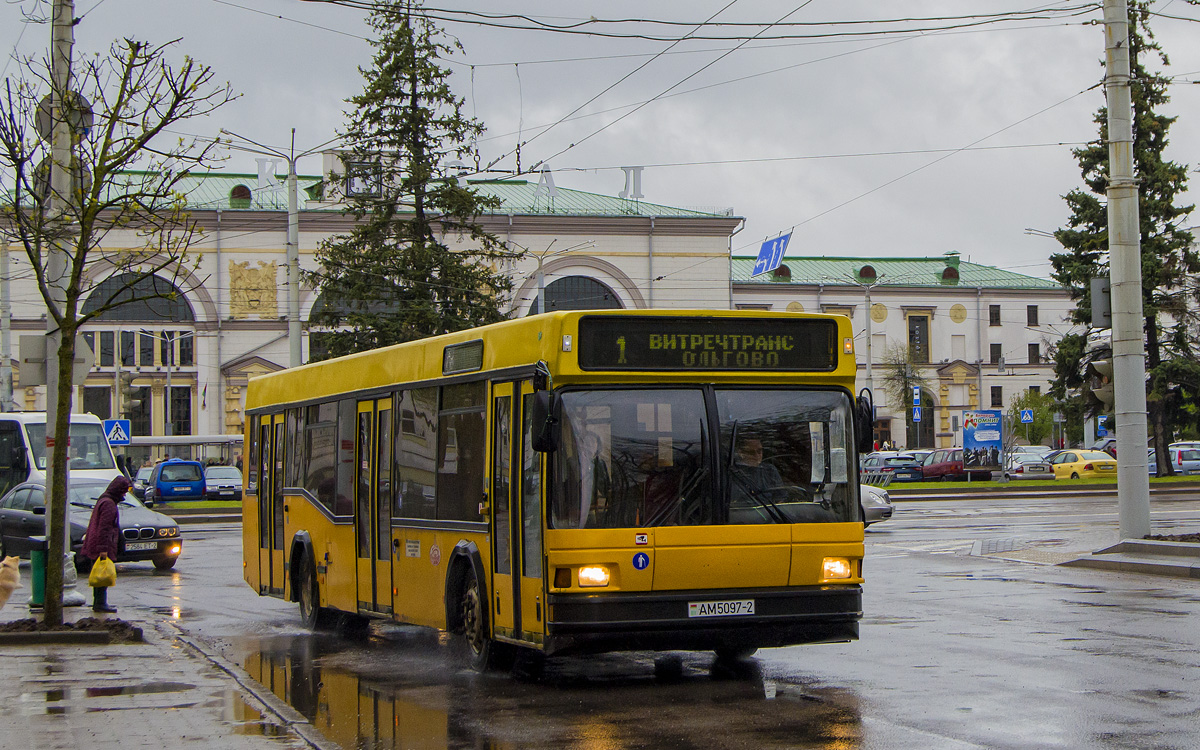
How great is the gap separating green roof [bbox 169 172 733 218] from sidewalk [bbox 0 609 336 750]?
58.1 metres

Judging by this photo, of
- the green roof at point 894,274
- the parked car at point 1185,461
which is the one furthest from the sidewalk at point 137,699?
the green roof at point 894,274

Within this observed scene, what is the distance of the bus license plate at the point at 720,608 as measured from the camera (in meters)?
9.27

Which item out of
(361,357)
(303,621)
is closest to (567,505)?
(361,357)

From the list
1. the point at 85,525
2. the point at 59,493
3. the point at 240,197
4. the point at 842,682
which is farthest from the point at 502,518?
the point at 240,197

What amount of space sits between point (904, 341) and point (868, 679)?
257 ft

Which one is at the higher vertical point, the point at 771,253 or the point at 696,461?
the point at 771,253

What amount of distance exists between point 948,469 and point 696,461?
48971 millimetres

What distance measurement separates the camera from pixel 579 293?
71.1 meters

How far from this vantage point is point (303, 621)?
577 inches

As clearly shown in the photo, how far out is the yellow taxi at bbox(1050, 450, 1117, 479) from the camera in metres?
51.8

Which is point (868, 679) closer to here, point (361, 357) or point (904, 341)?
point (361, 357)

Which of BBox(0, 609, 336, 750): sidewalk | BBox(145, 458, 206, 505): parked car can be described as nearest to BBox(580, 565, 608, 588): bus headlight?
BBox(0, 609, 336, 750): sidewalk

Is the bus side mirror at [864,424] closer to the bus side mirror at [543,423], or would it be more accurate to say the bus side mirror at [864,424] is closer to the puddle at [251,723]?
the bus side mirror at [543,423]

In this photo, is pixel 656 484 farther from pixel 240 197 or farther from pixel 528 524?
pixel 240 197
